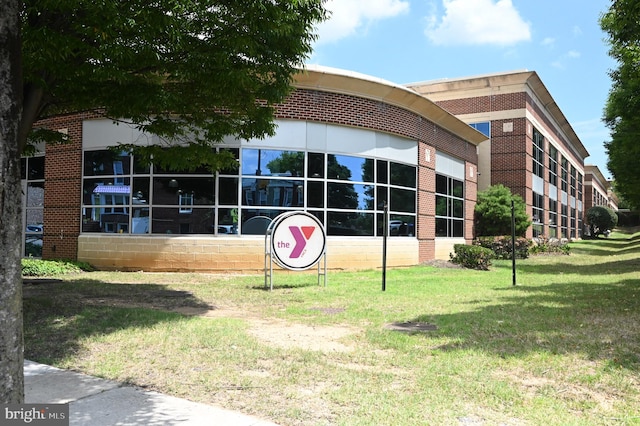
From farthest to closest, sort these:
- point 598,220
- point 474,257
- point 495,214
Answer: point 598,220 → point 495,214 → point 474,257

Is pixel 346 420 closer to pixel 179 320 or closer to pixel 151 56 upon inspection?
pixel 179 320

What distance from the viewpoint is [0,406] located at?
291cm

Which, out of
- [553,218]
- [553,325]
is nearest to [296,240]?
[553,325]

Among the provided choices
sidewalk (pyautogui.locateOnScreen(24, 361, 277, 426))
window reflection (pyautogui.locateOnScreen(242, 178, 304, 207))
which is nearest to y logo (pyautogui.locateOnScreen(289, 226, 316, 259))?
window reflection (pyautogui.locateOnScreen(242, 178, 304, 207))

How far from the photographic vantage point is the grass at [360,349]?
4.25 meters

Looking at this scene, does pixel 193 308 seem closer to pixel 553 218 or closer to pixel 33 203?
pixel 33 203

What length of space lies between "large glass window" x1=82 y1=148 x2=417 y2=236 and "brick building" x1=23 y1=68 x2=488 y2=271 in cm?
3

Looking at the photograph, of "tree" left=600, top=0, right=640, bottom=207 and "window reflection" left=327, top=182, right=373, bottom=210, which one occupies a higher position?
"tree" left=600, top=0, right=640, bottom=207

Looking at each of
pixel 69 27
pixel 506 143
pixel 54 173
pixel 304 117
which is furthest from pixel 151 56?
pixel 506 143

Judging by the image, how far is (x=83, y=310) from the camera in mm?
8281

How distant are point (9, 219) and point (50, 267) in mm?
12263

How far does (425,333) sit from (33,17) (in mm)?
7134

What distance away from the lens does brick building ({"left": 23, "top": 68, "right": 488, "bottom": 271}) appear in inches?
567

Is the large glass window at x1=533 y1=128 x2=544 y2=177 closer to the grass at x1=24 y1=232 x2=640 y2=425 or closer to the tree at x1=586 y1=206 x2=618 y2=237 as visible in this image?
the grass at x1=24 y1=232 x2=640 y2=425
